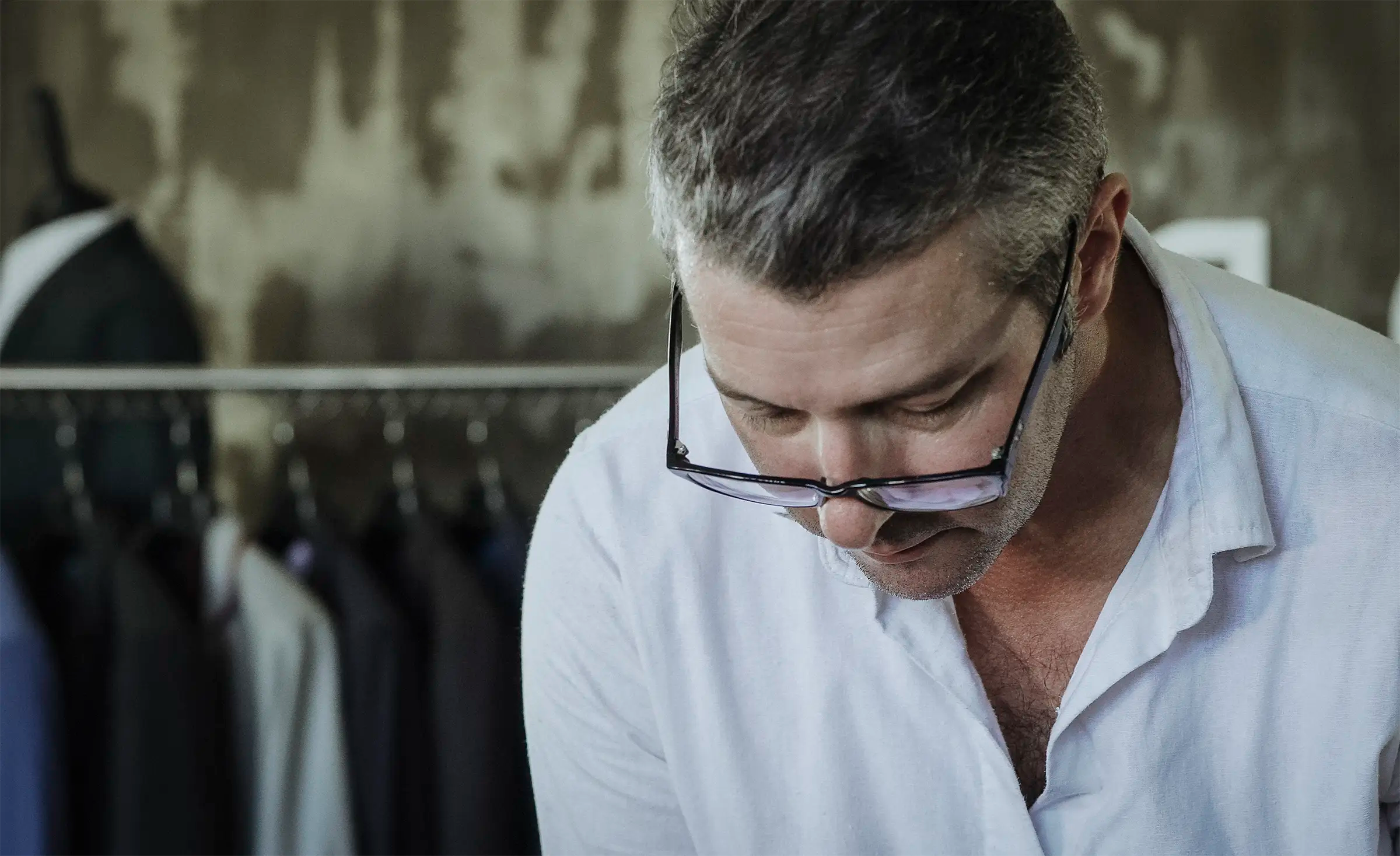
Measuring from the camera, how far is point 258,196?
8.59 feet

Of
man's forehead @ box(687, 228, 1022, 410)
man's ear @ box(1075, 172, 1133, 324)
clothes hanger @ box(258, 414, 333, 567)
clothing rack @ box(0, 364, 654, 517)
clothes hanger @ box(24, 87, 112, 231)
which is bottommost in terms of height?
clothes hanger @ box(258, 414, 333, 567)

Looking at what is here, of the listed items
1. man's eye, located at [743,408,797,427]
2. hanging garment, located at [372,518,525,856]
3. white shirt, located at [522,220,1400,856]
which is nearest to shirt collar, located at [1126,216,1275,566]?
white shirt, located at [522,220,1400,856]

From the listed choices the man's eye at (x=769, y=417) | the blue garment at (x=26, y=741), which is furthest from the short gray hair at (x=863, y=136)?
the blue garment at (x=26, y=741)

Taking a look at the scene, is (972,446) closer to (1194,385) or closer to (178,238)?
(1194,385)

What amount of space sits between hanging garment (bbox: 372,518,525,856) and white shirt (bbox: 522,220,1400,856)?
0.53 m

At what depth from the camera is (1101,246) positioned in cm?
105

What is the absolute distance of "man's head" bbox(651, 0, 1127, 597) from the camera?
0.87 meters

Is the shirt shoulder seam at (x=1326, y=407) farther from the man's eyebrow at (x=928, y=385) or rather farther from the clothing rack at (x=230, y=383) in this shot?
the clothing rack at (x=230, y=383)

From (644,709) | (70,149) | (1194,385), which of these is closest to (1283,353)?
(1194,385)

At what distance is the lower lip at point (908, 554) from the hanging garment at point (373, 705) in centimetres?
98

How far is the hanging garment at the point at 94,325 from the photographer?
7.18ft

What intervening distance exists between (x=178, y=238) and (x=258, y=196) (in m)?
0.17

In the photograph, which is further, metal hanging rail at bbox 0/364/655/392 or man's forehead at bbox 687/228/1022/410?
metal hanging rail at bbox 0/364/655/392

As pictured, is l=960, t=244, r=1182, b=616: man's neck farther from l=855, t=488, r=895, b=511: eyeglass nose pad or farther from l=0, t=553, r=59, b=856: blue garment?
l=0, t=553, r=59, b=856: blue garment
